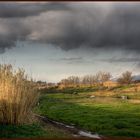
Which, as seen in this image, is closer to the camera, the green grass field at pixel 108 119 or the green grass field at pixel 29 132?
the green grass field at pixel 29 132

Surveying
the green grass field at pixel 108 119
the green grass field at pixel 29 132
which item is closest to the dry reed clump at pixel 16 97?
the green grass field at pixel 29 132

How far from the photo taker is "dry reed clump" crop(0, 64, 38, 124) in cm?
843

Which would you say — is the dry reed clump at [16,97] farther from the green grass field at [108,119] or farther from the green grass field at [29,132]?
the green grass field at [108,119]

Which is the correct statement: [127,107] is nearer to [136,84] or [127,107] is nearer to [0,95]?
[136,84]

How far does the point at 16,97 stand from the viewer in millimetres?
8500

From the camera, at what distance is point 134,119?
10750 mm

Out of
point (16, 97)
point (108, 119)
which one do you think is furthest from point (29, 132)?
point (108, 119)

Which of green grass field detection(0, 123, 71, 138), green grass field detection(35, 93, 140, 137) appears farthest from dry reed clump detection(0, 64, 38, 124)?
green grass field detection(35, 93, 140, 137)

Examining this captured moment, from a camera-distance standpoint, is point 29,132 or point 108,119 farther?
point 108,119

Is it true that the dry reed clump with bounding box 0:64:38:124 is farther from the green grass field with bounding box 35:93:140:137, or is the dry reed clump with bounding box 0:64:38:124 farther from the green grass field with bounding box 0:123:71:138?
the green grass field with bounding box 35:93:140:137

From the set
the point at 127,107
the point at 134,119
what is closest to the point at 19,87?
the point at 134,119

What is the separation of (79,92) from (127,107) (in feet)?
20.6

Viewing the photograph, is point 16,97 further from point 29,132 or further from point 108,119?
point 108,119

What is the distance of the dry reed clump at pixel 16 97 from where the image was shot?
8430 mm
